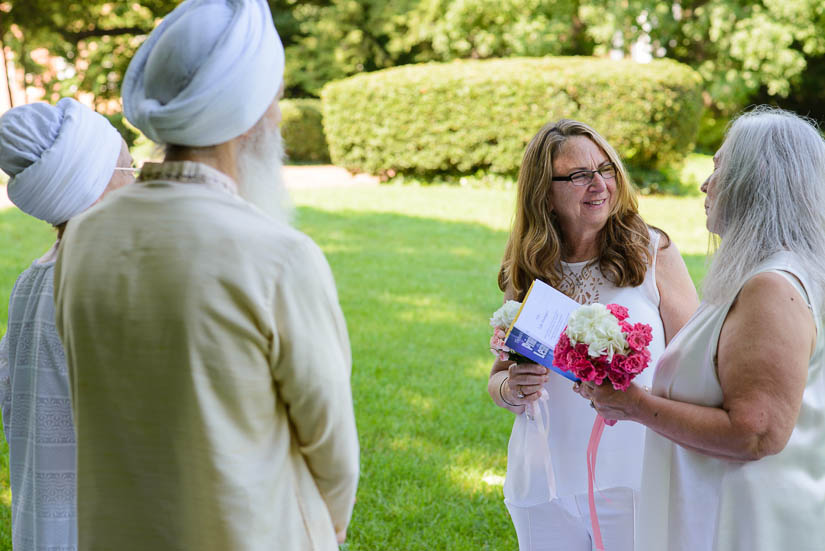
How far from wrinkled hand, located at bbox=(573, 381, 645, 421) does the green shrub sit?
71.1 ft

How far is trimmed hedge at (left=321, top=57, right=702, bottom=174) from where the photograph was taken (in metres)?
16.0

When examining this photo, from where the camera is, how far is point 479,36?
978 inches

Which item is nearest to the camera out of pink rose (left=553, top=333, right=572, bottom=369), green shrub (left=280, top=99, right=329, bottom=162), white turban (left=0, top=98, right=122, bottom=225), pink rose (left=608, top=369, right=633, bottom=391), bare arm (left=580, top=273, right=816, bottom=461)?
bare arm (left=580, top=273, right=816, bottom=461)

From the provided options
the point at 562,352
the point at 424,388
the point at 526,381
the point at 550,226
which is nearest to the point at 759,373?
the point at 562,352

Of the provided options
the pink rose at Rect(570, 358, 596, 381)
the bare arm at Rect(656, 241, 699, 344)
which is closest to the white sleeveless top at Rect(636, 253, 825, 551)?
the pink rose at Rect(570, 358, 596, 381)

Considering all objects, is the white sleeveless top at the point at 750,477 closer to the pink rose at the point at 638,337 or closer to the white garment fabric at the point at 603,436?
the pink rose at the point at 638,337

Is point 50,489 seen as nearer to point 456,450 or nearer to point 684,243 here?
point 456,450

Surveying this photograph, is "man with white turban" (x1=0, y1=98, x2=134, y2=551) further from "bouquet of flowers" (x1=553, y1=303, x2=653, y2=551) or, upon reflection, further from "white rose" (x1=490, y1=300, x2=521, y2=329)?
"bouquet of flowers" (x1=553, y1=303, x2=653, y2=551)

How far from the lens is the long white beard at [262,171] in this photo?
178 centimetres

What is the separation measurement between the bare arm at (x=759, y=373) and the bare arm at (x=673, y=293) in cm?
83

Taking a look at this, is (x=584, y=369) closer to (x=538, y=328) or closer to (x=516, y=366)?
(x=538, y=328)

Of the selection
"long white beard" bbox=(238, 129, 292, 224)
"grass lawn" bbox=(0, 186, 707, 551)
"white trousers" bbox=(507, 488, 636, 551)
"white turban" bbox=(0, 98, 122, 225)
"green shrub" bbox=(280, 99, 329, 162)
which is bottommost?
"green shrub" bbox=(280, 99, 329, 162)

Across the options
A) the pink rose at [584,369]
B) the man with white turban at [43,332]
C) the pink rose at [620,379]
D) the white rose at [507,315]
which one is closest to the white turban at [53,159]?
the man with white turban at [43,332]

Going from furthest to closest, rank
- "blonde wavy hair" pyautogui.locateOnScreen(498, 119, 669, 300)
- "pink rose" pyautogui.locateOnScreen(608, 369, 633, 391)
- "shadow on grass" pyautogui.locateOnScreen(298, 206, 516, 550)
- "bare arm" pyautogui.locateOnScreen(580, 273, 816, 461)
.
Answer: "shadow on grass" pyautogui.locateOnScreen(298, 206, 516, 550) → "blonde wavy hair" pyautogui.locateOnScreen(498, 119, 669, 300) → "pink rose" pyautogui.locateOnScreen(608, 369, 633, 391) → "bare arm" pyautogui.locateOnScreen(580, 273, 816, 461)
